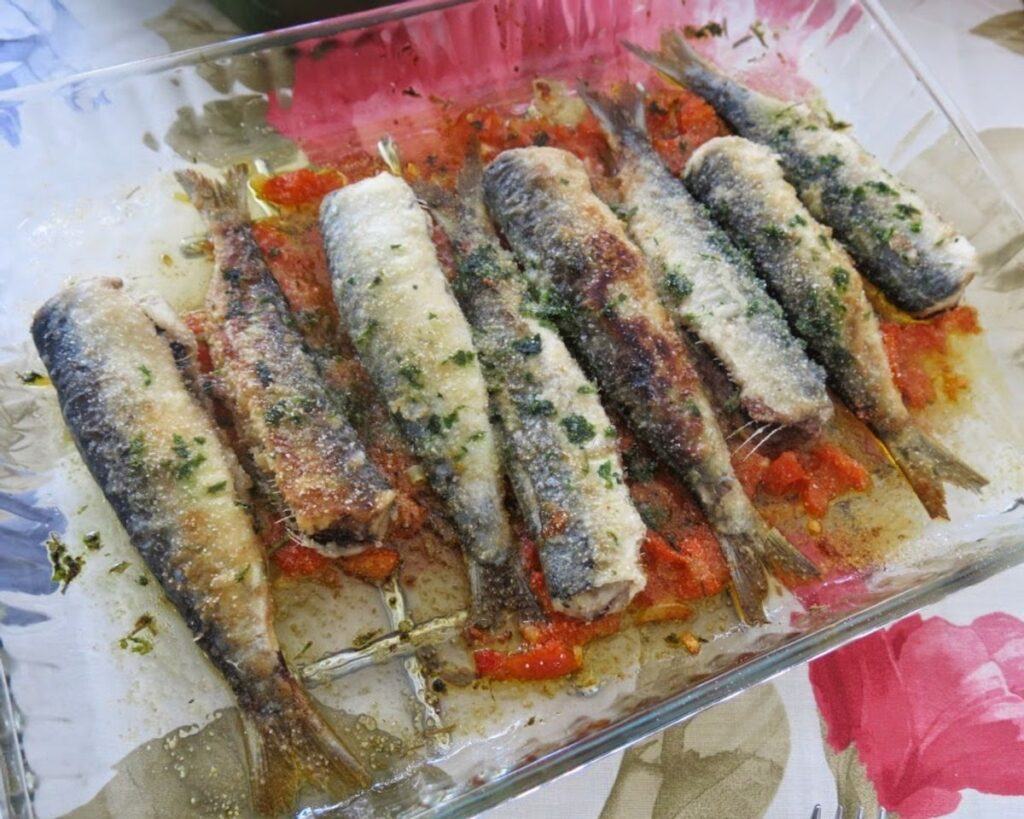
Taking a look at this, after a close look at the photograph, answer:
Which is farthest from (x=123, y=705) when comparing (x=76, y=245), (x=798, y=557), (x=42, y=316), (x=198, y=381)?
(x=798, y=557)

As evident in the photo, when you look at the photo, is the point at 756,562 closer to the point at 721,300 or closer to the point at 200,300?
the point at 721,300

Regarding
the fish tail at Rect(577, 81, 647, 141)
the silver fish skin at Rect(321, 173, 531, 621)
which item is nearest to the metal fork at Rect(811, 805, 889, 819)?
the silver fish skin at Rect(321, 173, 531, 621)

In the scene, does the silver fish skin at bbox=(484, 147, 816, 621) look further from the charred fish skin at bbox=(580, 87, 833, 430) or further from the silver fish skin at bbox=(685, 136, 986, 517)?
the silver fish skin at bbox=(685, 136, 986, 517)

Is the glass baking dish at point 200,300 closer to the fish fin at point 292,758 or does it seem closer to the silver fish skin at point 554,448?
the fish fin at point 292,758

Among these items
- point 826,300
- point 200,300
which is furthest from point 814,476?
point 200,300

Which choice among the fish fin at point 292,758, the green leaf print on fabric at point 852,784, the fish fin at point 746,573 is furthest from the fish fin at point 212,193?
the green leaf print on fabric at point 852,784

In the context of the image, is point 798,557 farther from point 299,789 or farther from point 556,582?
point 299,789
